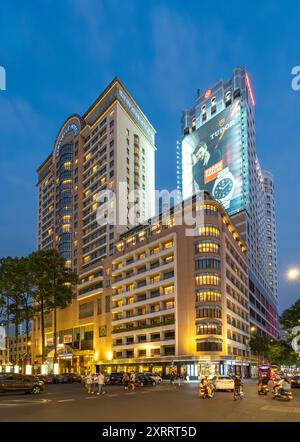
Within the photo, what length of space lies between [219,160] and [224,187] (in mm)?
11039

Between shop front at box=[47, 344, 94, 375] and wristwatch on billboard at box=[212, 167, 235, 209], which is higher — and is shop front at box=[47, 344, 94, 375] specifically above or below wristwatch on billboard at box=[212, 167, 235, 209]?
below

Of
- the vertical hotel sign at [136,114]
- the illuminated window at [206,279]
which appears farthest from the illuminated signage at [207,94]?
the illuminated window at [206,279]

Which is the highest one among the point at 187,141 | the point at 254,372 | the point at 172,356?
the point at 187,141

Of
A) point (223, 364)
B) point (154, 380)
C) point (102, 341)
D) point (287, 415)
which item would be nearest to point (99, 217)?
point (102, 341)

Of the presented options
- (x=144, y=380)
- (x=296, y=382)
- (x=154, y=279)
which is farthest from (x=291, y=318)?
(x=154, y=279)

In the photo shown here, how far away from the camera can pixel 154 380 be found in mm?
62406

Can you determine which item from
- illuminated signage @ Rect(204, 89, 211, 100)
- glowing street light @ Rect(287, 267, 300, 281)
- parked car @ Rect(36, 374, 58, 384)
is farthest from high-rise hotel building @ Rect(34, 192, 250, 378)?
illuminated signage @ Rect(204, 89, 211, 100)

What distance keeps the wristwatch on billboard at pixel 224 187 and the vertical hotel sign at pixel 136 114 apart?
2567 centimetres

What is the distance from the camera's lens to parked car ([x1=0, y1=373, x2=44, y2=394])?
40.3 meters

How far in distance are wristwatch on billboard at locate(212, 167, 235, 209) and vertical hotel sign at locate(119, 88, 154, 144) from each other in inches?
1010

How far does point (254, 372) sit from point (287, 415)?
10231 centimetres

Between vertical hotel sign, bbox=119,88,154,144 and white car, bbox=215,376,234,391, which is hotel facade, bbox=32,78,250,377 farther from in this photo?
white car, bbox=215,376,234,391
